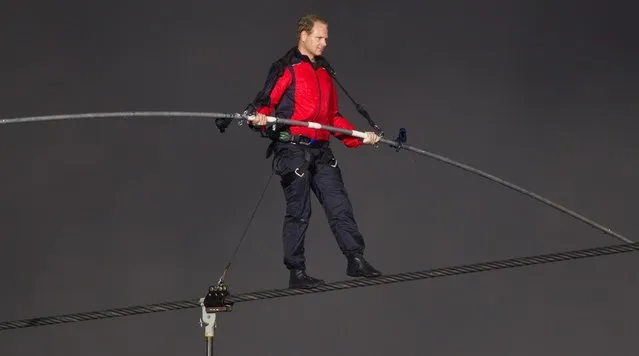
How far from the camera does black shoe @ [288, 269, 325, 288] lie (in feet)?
15.8

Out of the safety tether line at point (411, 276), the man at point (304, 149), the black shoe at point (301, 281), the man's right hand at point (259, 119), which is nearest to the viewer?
the safety tether line at point (411, 276)

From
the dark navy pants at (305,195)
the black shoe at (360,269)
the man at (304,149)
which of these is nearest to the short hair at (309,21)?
the man at (304,149)

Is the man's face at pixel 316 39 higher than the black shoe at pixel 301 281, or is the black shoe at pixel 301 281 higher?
the man's face at pixel 316 39

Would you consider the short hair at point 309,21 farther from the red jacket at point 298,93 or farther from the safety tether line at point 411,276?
the safety tether line at point 411,276

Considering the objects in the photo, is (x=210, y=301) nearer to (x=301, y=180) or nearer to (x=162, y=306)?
(x=162, y=306)

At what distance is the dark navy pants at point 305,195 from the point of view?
4.93 metres

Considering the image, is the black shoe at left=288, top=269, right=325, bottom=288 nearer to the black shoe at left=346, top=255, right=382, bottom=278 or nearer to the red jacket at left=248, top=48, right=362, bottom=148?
the black shoe at left=346, top=255, right=382, bottom=278

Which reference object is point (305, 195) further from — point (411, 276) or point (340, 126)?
point (411, 276)

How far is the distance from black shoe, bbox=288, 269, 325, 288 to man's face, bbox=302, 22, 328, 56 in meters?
0.87

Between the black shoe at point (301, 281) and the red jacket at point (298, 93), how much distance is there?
533 mm

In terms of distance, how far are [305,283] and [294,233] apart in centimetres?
22

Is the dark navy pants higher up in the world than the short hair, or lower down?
lower down

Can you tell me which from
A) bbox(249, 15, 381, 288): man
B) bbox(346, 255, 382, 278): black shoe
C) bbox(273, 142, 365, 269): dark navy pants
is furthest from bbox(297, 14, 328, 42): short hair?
bbox(346, 255, 382, 278): black shoe

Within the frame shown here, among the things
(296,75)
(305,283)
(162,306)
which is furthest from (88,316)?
(296,75)
